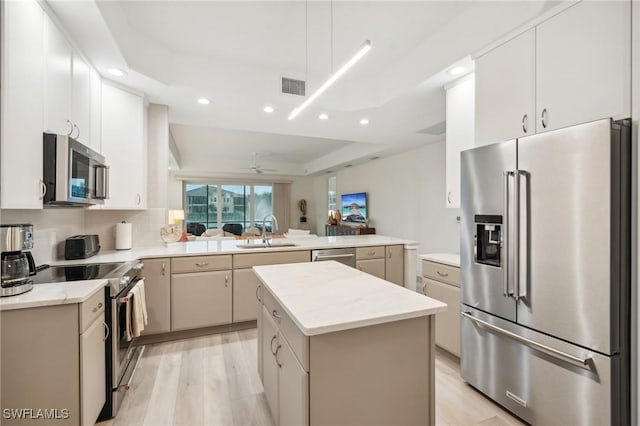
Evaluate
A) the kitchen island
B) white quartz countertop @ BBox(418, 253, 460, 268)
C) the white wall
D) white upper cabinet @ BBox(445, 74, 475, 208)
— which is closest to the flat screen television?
the white wall

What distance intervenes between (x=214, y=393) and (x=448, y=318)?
6.33 feet

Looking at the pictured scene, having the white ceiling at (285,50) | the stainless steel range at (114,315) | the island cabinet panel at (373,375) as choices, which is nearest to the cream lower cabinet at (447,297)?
the island cabinet panel at (373,375)

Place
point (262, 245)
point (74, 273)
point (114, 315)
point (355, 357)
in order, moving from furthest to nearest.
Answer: point (262, 245) → point (74, 273) → point (114, 315) → point (355, 357)

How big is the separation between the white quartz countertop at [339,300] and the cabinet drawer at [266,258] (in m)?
1.26

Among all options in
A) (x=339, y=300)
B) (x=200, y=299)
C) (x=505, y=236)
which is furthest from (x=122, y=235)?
(x=505, y=236)

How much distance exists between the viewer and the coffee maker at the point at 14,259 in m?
1.41

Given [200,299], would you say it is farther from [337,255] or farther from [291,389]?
[291,389]

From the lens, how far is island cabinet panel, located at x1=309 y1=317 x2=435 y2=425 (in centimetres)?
114

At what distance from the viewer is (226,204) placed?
9.50 meters

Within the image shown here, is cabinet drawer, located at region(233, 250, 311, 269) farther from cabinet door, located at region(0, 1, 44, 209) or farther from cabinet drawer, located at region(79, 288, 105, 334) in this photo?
cabinet door, located at region(0, 1, 44, 209)

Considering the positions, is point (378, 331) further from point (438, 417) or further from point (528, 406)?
point (528, 406)

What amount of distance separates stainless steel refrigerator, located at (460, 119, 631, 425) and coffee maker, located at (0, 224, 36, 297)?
8.47 ft

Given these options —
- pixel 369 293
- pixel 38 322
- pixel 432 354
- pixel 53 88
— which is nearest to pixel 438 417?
pixel 432 354

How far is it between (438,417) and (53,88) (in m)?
3.13
